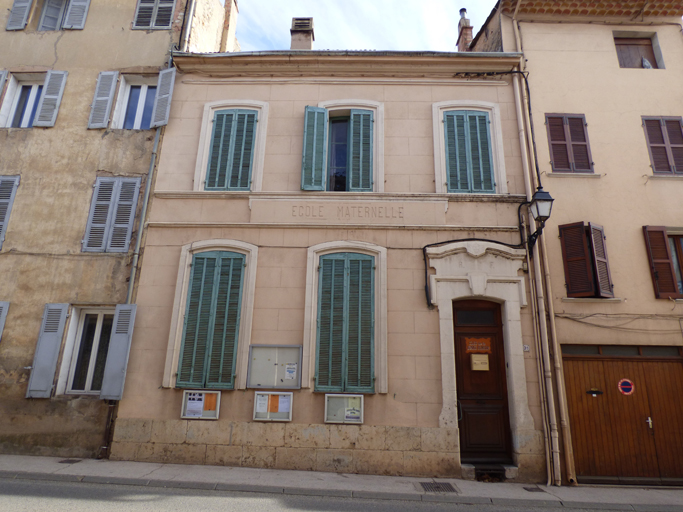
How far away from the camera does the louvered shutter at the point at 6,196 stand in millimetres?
8062

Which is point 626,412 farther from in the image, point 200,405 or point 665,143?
point 200,405

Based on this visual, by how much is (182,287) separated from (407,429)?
448 cm

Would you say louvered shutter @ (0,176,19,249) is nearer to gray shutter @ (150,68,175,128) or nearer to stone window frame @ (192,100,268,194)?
gray shutter @ (150,68,175,128)

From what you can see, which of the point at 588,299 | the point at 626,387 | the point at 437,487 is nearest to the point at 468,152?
the point at 588,299

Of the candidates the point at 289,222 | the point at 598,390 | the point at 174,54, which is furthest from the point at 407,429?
the point at 174,54

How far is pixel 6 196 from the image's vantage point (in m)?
8.21

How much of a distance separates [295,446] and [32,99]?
8.91m

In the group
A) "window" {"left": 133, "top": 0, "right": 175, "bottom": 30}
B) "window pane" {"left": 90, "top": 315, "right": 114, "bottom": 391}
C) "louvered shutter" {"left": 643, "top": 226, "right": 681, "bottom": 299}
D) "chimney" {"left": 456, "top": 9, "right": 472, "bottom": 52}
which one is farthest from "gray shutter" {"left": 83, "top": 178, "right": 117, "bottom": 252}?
"louvered shutter" {"left": 643, "top": 226, "right": 681, "bottom": 299}

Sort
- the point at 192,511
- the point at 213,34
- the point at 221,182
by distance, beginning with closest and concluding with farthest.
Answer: the point at 192,511 → the point at 221,182 → the point at 213,34

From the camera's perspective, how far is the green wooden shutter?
808 centimetres

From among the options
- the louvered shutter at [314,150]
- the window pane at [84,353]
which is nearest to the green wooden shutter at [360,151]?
the louvered shutter at [314,150]

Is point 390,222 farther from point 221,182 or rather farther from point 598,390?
point 598,390

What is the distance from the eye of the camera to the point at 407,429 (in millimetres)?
6809

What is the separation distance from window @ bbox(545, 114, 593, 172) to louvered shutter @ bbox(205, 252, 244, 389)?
6275mm
